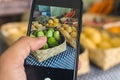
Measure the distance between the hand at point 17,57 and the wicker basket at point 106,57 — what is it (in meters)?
0.36

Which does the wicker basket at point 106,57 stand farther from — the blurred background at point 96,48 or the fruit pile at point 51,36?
the fruit pile at point 51,36

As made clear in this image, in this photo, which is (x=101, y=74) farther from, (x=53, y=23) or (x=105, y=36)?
(x=53, y=23)

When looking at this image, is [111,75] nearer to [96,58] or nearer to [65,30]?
[96,58]

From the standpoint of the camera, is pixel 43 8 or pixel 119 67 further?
pixel 119 67

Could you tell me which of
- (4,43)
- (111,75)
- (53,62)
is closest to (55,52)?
(53,62)

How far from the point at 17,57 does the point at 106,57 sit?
0.38 m

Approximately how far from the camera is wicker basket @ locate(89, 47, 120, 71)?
79 cm

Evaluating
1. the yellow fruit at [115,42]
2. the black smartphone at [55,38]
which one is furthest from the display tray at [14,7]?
the black smartphone at [55,38]

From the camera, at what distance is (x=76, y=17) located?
491 mm

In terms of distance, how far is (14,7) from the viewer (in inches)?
57.7

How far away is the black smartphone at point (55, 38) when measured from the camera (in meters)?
0.46

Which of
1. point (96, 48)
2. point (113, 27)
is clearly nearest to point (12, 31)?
point (96, 48)

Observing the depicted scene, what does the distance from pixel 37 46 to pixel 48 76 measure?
53 millimetres

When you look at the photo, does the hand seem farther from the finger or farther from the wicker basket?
the wicker basket
